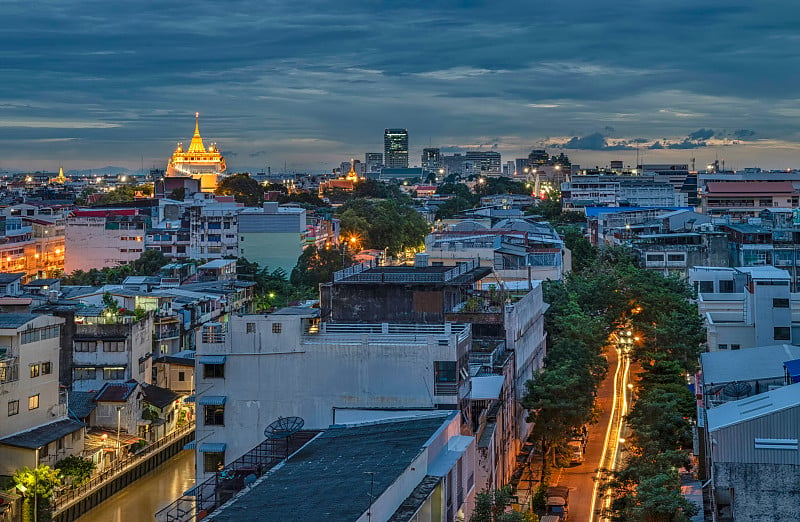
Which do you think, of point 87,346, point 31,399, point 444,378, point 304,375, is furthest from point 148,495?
point 444,378

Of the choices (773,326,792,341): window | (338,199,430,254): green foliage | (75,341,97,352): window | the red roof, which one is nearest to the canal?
(75,341,97,352): window

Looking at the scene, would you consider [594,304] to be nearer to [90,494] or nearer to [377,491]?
[90,494]

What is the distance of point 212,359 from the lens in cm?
1709

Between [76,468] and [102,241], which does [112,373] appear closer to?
[76,468]

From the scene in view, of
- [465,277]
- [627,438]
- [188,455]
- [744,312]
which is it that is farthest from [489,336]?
[188,455]

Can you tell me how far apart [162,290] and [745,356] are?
23782 millimetres

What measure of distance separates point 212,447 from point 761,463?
7.66 m

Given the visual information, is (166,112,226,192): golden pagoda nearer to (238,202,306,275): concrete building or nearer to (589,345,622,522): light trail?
(238,202,306,275): concrete building

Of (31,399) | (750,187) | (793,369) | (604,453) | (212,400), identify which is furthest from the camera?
(750,187)

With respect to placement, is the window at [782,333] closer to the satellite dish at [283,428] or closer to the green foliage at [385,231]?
the satellite dish at [283,428]

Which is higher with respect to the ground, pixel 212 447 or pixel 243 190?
pixel 243 190

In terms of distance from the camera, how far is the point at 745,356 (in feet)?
69.8

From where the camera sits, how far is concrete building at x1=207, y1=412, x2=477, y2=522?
1195 centimetres

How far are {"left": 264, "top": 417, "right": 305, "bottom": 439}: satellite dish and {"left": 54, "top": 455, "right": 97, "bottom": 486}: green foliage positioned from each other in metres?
8.58
